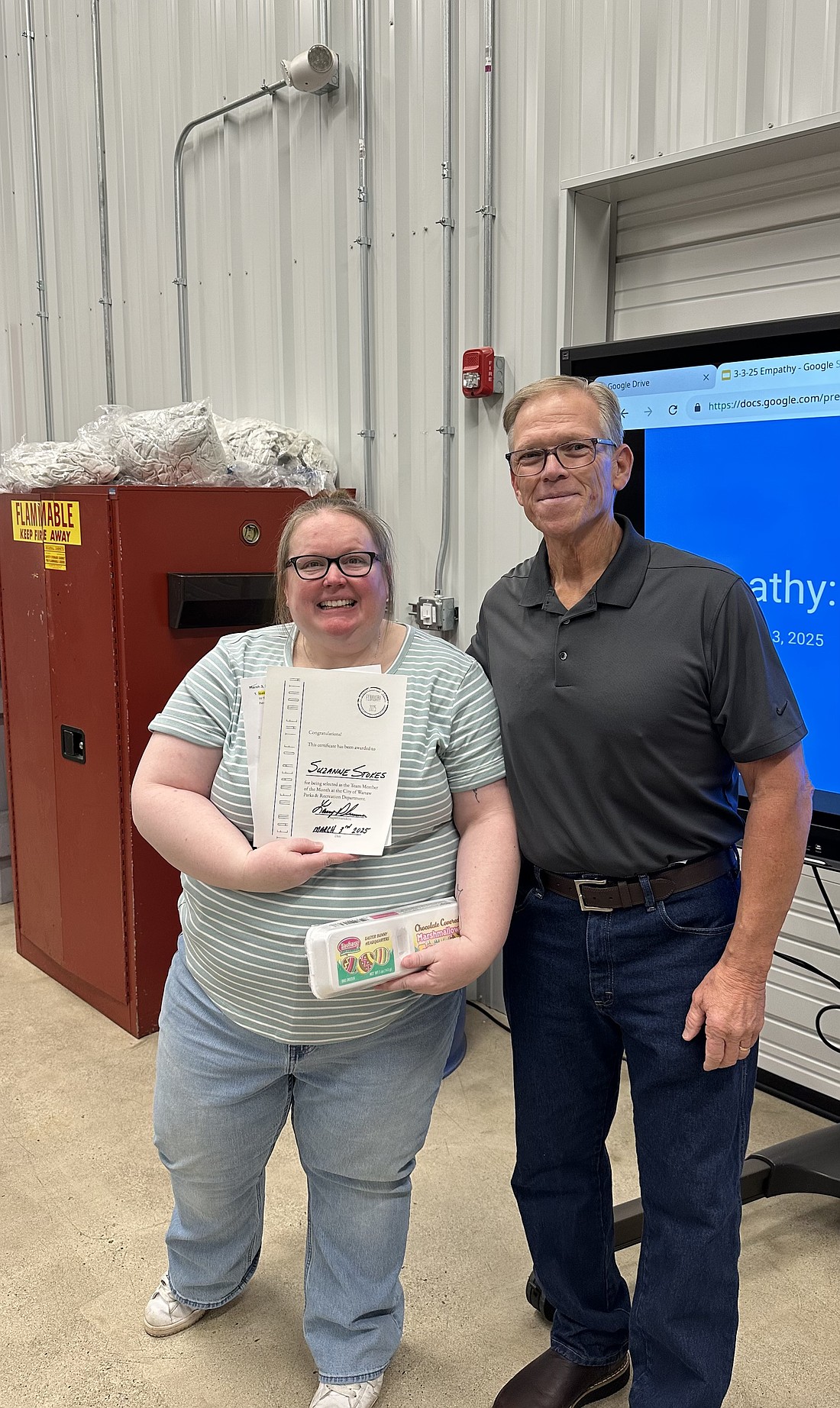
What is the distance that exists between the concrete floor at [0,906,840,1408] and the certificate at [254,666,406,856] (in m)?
0.99

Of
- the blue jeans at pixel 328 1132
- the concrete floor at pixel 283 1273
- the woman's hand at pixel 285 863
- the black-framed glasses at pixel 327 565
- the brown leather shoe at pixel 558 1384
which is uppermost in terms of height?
the black-framed glasses at pixel 327 565

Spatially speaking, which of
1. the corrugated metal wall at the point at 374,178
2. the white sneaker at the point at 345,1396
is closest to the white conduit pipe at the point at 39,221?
the corrugated metal wall at the point at 374,178

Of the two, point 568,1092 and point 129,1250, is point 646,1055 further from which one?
point 129,1250

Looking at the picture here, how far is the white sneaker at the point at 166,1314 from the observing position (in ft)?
6.61

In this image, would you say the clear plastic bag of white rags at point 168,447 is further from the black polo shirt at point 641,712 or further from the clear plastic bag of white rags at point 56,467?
the black polo shirt at point 641,712

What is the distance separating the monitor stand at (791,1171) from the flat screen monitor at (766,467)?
752mm

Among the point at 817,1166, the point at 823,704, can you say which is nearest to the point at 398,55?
the point at 823,704

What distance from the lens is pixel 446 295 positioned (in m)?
3.12

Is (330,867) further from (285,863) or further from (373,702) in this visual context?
(373,702)

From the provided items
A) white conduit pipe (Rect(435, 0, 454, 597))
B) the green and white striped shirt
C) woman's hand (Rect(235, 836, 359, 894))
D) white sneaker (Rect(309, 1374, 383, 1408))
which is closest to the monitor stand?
white sneaker (Rect(309, 1374, 383, 1408))

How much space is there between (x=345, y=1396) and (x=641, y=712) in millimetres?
1303

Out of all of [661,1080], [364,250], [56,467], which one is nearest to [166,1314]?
[661,1080]

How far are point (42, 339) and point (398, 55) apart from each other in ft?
8.88

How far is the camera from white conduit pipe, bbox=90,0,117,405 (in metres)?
4.41
